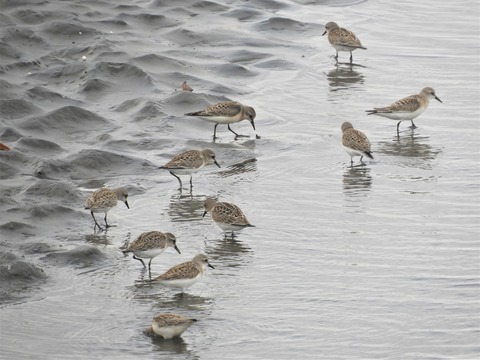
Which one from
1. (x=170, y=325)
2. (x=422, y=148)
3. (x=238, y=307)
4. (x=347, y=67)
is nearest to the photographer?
(x=170, y=325)

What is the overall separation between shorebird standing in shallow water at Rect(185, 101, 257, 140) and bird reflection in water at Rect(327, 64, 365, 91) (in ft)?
11.1

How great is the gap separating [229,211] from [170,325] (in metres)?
3.54

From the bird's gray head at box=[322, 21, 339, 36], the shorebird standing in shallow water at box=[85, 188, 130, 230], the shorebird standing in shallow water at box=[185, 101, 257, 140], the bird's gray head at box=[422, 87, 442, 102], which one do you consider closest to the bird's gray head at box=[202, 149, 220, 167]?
the shorebird standing in shallow water at box=[185, 101, 257, 140]

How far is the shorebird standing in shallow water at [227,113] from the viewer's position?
67.6 ft

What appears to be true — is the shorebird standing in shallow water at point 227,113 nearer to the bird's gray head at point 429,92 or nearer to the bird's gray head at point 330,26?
the bird's gray head at point 429,92

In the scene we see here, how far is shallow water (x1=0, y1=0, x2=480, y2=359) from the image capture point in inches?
538

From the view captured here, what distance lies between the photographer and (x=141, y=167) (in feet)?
61.9

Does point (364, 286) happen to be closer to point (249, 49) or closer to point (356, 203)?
point (356, 203)

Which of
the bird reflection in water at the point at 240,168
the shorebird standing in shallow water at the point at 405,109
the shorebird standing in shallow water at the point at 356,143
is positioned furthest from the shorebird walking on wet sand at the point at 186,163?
the shorebird standing in shallow water at the point at 405,109

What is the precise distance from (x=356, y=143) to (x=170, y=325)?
282 inches

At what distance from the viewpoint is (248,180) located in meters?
18.8

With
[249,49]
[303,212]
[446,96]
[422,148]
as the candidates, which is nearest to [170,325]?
[303,212]

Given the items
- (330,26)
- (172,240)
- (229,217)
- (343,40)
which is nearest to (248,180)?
(229,217)

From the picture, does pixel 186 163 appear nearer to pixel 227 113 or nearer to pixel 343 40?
pixel 227 113
